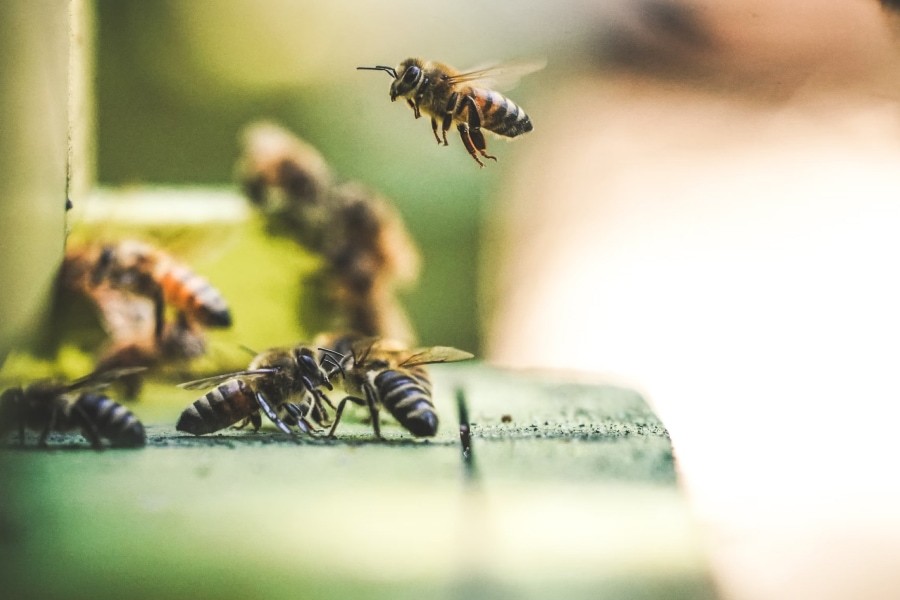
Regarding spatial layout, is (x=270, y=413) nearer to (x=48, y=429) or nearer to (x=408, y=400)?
(x=408, y=400)

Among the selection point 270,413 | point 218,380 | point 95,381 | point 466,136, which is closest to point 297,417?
point 270,413

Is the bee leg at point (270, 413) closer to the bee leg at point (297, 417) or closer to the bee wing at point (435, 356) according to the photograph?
the bee leg at point (297, 417)

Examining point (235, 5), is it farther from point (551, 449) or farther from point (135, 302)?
point (551, 449)

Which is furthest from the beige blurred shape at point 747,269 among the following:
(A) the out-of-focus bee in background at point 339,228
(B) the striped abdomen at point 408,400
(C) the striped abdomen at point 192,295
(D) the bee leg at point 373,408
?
(C) the striped abdomen at point 192,295

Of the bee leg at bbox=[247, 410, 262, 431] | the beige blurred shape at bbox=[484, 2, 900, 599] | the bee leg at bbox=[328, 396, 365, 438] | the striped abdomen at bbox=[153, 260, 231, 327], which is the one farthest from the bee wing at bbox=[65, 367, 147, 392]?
the beige blurred shape at bbox=[484, 2, 900, 599]

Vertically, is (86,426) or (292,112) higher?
(292,112)

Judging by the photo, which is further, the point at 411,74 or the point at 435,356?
the point at 435,356

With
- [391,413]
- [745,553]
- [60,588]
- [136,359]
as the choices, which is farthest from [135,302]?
[745,553]
